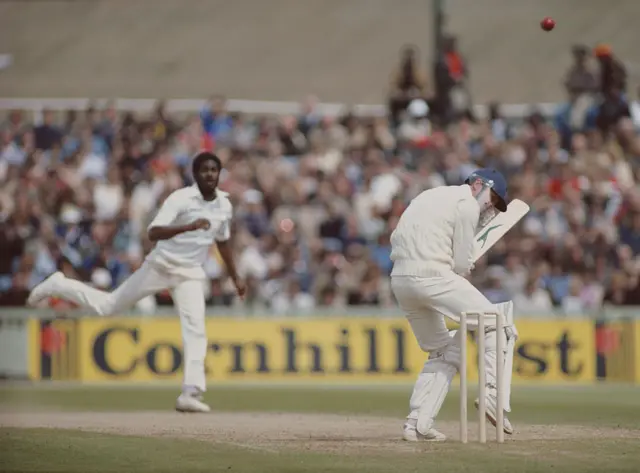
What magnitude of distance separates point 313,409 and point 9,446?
4997 millimetres

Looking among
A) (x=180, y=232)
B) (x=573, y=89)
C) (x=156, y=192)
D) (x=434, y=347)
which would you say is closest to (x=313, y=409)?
(x=180, y=232)

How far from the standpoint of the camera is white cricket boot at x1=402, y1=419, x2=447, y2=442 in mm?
11164

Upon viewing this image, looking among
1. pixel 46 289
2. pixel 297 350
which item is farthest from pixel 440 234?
pixel 297 350

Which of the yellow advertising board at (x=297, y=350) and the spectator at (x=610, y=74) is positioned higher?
the spectator at (x=610, y=74)

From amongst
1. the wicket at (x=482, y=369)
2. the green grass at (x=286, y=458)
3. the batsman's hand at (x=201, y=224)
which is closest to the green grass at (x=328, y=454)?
the green grass at (x=286, y=458)

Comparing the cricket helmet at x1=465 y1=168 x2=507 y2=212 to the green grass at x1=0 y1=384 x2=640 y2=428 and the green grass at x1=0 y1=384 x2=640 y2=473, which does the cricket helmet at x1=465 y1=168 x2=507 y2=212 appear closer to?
the green grass at x1=0 y1=384 x2=640 y2=473

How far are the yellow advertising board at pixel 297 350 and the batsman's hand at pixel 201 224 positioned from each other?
7302mm

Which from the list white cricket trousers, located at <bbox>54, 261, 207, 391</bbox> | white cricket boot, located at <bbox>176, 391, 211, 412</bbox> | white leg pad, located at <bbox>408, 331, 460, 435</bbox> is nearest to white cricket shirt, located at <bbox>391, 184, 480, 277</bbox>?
white leg pad, located at <bbox>408, 331, 460, 435</bbox>

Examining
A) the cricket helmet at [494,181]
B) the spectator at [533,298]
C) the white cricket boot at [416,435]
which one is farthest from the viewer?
the spectator at [533,298]

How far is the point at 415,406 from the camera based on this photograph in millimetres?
11133

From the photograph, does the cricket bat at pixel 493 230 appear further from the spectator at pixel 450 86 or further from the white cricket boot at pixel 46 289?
the spectator at pixel 450 86

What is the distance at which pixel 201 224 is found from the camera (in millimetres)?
13570

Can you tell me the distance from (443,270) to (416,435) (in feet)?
4.25

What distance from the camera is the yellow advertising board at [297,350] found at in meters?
20.9
